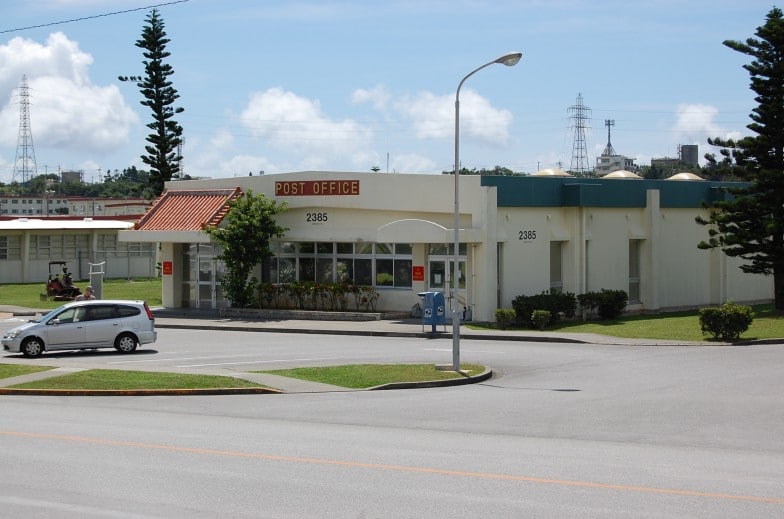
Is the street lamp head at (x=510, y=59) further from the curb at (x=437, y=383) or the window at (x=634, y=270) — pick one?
the window at (x=634, y=270)

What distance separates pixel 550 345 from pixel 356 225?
11045mm

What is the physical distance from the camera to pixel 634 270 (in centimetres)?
4188

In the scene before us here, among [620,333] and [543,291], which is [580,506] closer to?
[620,333]

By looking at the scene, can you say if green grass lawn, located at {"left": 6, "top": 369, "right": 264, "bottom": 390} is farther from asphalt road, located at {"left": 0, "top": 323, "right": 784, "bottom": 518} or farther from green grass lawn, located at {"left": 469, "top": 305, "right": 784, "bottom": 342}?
green grass lawn, located at {"left": 469, "top": 305, "right": 784, "bottom": 342}

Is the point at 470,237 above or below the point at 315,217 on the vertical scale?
below

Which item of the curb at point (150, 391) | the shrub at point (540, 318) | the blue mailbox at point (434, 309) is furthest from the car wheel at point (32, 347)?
the shrub at point (540, 318)

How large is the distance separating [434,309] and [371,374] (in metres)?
9.63

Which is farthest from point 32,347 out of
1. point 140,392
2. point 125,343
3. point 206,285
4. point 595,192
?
point 595,192

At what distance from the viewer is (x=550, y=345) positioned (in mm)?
30656

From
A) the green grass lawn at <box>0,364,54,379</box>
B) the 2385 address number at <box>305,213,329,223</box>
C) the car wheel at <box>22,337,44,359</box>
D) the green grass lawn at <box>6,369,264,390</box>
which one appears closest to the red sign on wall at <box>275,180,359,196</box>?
the 2385 address number at <box>305,213,329,223</box>

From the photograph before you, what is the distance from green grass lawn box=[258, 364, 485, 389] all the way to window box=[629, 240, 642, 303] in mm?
19023

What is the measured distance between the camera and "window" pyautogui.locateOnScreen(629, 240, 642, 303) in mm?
41656

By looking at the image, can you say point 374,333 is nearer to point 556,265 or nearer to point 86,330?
point 556,265

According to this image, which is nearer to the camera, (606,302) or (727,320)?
(727,320)
